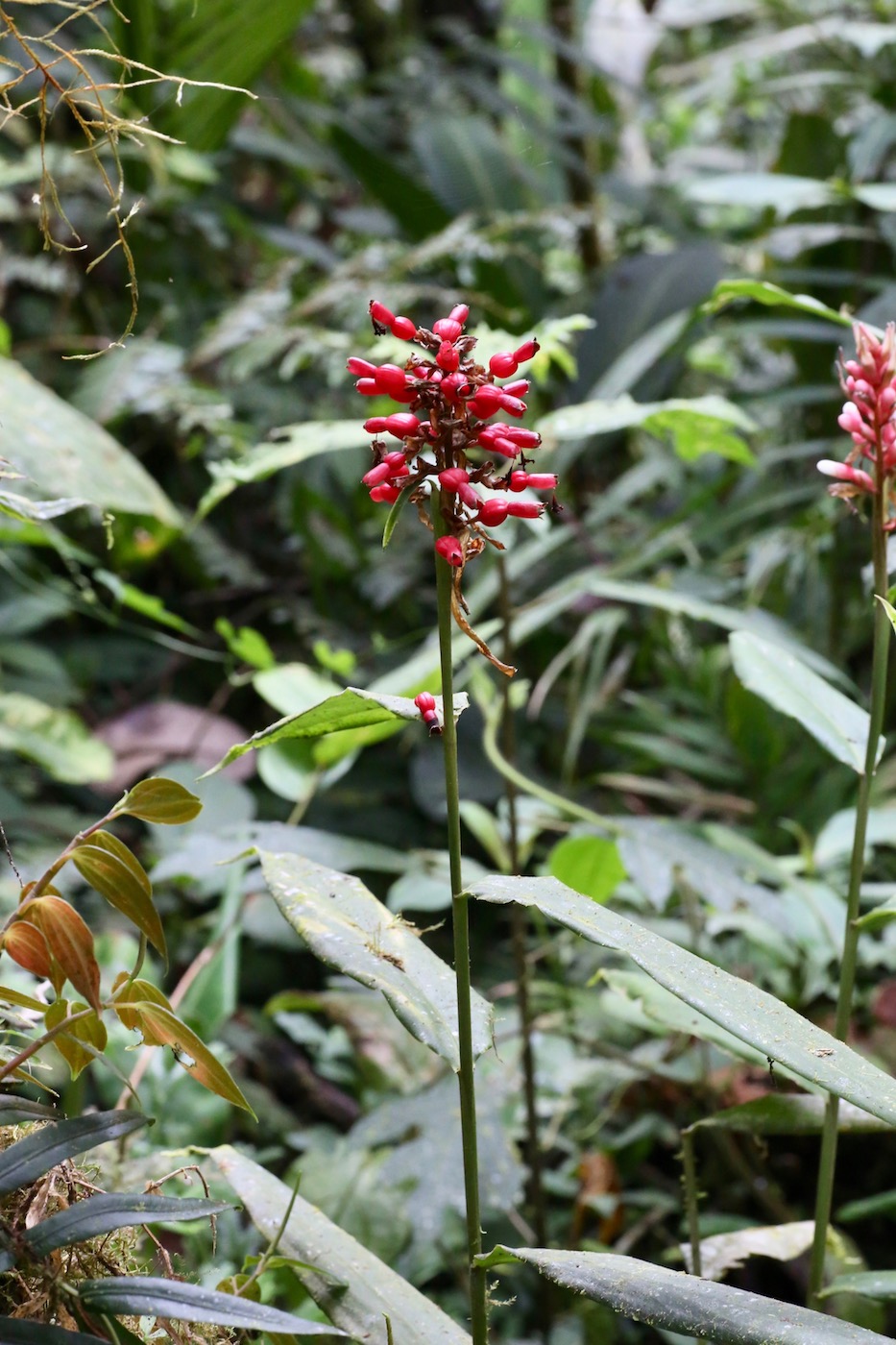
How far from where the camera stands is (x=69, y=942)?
43 cm

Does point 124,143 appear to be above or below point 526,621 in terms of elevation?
above

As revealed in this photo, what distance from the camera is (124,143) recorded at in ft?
6.17

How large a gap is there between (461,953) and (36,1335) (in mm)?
195

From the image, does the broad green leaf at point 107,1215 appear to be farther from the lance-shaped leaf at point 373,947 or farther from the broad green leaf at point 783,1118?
the broad green leaf at point 783,1118

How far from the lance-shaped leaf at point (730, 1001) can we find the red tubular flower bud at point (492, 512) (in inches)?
5.6

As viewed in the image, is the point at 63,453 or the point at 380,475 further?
the point at 63,453

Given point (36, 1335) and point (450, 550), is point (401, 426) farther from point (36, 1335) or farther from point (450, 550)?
point (36, 1335)

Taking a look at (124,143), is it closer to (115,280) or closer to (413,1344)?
(115,280)

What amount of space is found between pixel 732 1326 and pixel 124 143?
196 cm

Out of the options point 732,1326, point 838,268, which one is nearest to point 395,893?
point 732,1326

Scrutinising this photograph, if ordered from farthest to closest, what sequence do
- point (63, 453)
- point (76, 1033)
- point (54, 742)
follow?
point (54, 742)
point (63, 453)
point (76, 1033)

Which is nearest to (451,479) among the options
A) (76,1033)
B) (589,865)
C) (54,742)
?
(76,1033)

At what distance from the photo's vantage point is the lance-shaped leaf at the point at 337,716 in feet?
1.44

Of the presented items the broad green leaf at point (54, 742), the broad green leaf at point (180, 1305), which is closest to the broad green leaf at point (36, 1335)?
the broad green leaf at point (180, 1305)
